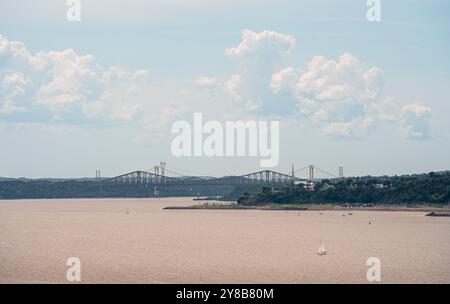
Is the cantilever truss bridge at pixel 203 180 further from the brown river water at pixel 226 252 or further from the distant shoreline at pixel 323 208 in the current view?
the brown river water at pixel 226 252

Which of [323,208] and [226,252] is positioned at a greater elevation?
[323,208]

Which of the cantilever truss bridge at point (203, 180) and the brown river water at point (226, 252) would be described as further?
the cantilever truss bridge at point (203, 180)

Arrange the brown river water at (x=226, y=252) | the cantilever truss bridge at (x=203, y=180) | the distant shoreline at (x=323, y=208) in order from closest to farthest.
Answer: the brown river water at (x=226, y=252) → the distant shoreline at (x=323, y=208) → the cantilever truss bridge at (x=203, y=180)

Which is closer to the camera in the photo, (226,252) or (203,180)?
(226,252)

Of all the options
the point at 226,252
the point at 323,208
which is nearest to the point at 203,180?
the point at 323,208

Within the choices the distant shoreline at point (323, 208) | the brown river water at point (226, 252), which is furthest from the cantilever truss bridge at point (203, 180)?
the brown river water at point (226, 252)

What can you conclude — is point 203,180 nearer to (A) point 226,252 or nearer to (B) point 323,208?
(B) point 323,208

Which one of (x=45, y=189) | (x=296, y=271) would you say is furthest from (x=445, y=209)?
(x=45, y=189)
